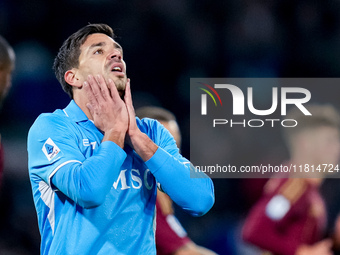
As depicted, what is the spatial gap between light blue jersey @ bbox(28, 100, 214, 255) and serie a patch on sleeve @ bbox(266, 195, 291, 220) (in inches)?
82.9

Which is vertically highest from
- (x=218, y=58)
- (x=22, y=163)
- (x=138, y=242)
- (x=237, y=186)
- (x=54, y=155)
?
(x=54, y=155)

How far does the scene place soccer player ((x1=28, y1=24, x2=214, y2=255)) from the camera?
2.05m

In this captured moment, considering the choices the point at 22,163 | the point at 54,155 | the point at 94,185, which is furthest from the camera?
the point at 22,163

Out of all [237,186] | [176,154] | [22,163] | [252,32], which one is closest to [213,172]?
[237,186]

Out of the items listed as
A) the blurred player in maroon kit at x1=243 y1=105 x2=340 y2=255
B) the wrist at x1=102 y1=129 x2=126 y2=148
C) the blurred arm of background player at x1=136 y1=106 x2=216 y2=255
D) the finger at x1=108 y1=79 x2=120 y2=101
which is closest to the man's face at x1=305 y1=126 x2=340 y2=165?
the blurred player in maroon kit at x1=243 y1=105 x2=340 y2=255

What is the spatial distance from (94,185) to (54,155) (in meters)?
0.26

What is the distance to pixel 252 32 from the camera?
26.3ft

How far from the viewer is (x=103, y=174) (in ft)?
6.56

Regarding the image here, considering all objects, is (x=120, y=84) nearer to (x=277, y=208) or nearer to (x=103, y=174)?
(x=103, y=174)

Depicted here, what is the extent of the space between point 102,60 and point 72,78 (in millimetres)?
213

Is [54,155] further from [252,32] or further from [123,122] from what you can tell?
[252,32]

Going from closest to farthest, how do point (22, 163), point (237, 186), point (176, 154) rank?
point (176, 154) → point (22, 163) → point (237, 186)

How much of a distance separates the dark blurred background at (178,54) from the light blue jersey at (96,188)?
4150mm

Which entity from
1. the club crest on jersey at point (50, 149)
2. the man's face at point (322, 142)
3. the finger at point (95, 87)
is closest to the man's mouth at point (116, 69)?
the finger at point (95, 87)
